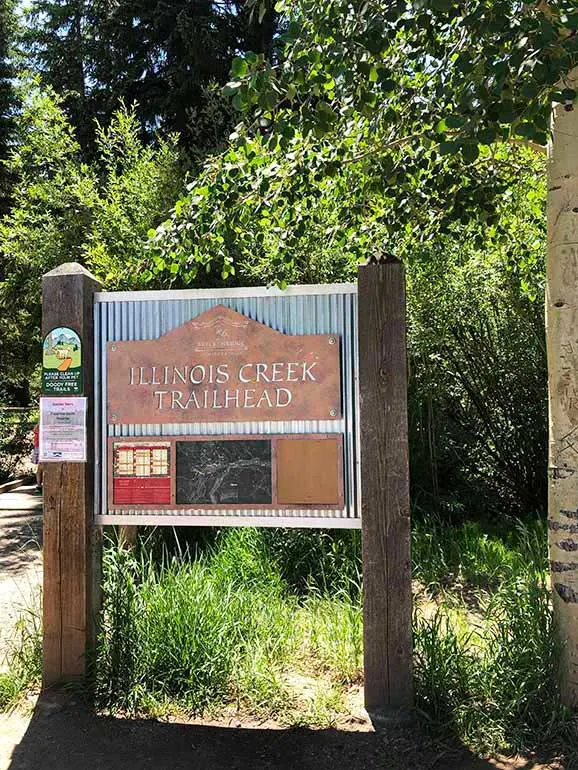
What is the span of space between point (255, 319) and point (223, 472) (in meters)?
0.80

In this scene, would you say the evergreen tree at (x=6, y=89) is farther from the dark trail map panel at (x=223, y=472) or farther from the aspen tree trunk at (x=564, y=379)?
the aspen tree trunk at (x=564, y=379)

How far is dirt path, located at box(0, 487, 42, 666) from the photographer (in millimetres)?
4930

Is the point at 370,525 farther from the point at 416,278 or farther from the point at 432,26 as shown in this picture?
the point at 416,278

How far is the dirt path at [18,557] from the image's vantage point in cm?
493

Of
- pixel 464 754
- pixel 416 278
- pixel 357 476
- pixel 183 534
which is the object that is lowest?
pixel 464 754

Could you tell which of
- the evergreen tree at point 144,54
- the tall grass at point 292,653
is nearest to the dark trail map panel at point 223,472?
the tall grass at point 292,653

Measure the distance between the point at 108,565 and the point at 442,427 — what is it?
4.65 m

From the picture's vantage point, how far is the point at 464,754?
9.66 ft

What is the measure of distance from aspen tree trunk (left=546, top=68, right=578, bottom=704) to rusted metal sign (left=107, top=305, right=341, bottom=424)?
41.1 inches

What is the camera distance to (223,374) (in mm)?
3539

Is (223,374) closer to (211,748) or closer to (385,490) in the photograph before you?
(385,490)

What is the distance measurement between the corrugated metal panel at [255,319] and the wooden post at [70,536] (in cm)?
7

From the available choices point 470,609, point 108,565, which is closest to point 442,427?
point 470,609

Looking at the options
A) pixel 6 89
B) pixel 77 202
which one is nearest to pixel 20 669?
pixel 77 202
